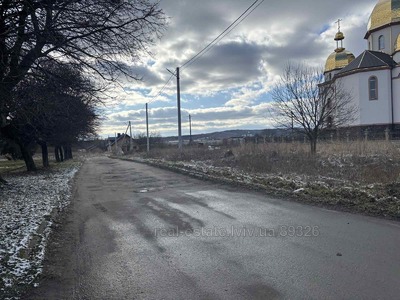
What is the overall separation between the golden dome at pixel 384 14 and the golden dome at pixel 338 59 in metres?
6.04

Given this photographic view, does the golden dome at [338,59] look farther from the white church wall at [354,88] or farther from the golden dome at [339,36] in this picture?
the white church wall at [354,88]

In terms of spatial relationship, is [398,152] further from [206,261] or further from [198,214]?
[206,261]

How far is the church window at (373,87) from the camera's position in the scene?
159 ft

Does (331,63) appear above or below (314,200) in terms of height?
above

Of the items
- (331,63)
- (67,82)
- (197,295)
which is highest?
(331,63)

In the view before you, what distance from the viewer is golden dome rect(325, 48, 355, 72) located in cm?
5838

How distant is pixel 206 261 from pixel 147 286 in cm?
112

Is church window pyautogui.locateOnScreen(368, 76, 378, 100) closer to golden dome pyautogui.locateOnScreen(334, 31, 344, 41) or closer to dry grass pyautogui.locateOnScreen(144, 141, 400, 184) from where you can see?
golden dome pyautogui.locateOnScreen(334, 31, 344, 41)

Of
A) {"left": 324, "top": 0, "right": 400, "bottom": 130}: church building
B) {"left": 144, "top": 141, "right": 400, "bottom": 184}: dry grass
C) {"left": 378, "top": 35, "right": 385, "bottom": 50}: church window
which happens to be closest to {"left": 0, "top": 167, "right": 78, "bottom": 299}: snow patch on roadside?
{"left": 144, "top": 141, "right": 400, "bottom": 184}: dry grass

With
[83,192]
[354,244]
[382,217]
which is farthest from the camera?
[83,192]

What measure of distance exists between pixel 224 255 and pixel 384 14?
5660 cm

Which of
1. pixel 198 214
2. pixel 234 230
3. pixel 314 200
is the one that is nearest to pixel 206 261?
pixel 234 230

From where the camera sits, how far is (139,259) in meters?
5.53

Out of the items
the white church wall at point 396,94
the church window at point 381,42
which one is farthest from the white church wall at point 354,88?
the church window at point 381,42
